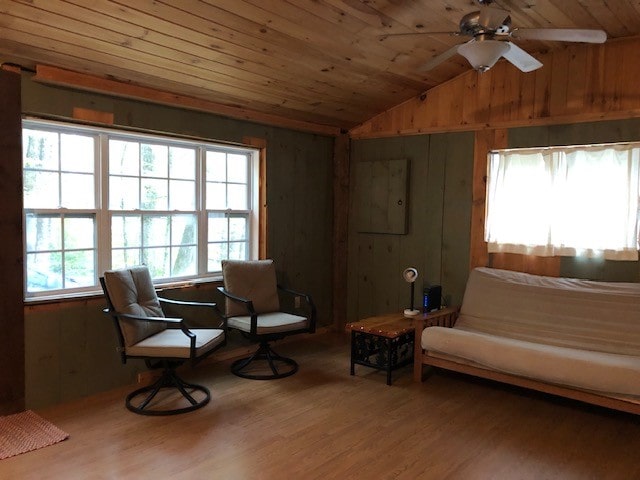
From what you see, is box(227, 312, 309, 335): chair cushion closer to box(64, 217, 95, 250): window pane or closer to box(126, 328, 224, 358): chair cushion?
box(126, 328, 224, 358): chair cushion

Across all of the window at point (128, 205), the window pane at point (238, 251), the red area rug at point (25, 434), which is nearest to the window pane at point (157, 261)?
the window at point (128, 205)

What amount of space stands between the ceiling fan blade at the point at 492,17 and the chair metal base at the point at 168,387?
9.10 feet

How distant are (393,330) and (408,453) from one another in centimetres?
114

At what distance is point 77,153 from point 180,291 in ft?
4.08

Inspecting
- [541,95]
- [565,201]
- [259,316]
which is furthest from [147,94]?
[565,201]

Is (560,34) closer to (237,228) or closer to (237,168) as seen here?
(237,168)

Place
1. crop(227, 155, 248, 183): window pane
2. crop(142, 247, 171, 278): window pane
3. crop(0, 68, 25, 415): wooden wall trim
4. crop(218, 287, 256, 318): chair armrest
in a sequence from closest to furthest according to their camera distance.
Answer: crop(0, 68, 25, 415): wooden wall trim → crop(218, 287, 256, 318): chair armrest → crop(142, 247, 171, 278): window pane → crop(227, 155, 248, 183): window pane

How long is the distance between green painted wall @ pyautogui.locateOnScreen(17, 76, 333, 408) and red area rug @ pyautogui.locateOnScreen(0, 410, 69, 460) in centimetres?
15

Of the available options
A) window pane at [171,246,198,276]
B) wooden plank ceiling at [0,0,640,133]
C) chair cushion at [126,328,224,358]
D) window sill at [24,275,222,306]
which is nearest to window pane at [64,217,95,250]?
window sill at [24,275,222,306]

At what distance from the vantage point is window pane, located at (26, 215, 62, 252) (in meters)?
3.23

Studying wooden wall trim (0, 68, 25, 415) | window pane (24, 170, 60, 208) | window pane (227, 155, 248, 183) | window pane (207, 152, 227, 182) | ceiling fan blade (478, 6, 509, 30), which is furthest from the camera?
window pane (227, 155, 248, 183)

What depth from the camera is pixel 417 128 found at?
4742 millimetres

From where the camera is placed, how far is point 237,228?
4590 millimetres

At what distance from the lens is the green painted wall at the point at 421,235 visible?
453cm
